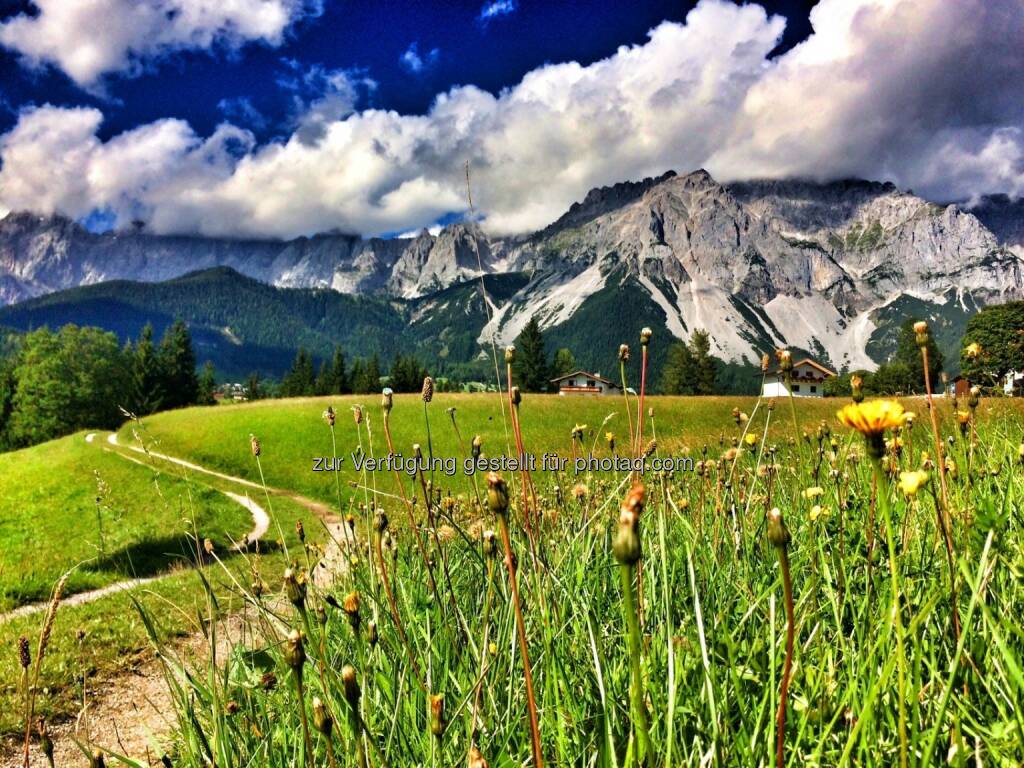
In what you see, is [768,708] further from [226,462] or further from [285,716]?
[226,462]

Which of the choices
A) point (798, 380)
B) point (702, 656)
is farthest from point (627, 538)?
point (798, 380)

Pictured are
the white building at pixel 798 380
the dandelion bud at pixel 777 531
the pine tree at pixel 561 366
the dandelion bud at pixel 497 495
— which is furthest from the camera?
the pine tree at pixel 561 366

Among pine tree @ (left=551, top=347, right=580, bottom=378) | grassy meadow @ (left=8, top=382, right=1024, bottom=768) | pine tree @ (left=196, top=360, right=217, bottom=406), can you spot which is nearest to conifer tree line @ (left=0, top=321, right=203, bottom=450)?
pine tree @ (left=196, top=360, right=217, bottom=406)

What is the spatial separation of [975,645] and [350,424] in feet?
110

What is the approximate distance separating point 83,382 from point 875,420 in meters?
80.1

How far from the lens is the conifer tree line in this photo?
6266cm

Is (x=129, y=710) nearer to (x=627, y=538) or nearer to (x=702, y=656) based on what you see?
(x=702, y=656)

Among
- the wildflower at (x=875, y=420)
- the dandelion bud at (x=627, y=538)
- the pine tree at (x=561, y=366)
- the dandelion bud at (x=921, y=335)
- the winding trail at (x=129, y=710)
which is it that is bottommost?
the winding trail at (x=129, y=710)

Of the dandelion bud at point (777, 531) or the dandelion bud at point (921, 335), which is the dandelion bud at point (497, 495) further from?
the dandelion bud at point (921, 335)

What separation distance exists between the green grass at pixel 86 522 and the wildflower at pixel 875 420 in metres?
3.58

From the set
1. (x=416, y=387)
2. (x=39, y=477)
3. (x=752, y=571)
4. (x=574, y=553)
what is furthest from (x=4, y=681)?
(x=416, y=387)

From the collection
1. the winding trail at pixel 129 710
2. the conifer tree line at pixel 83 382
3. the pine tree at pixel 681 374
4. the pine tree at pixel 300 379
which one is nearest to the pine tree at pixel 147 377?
the conifer tree line at pixel 83 382

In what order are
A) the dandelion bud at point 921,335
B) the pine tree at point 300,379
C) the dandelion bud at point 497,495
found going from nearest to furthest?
the dandelion bud at point 497,495
the dandelion bud at point 921,335
the pine tree at point 300,379

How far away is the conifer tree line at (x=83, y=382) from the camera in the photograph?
2467 inches
